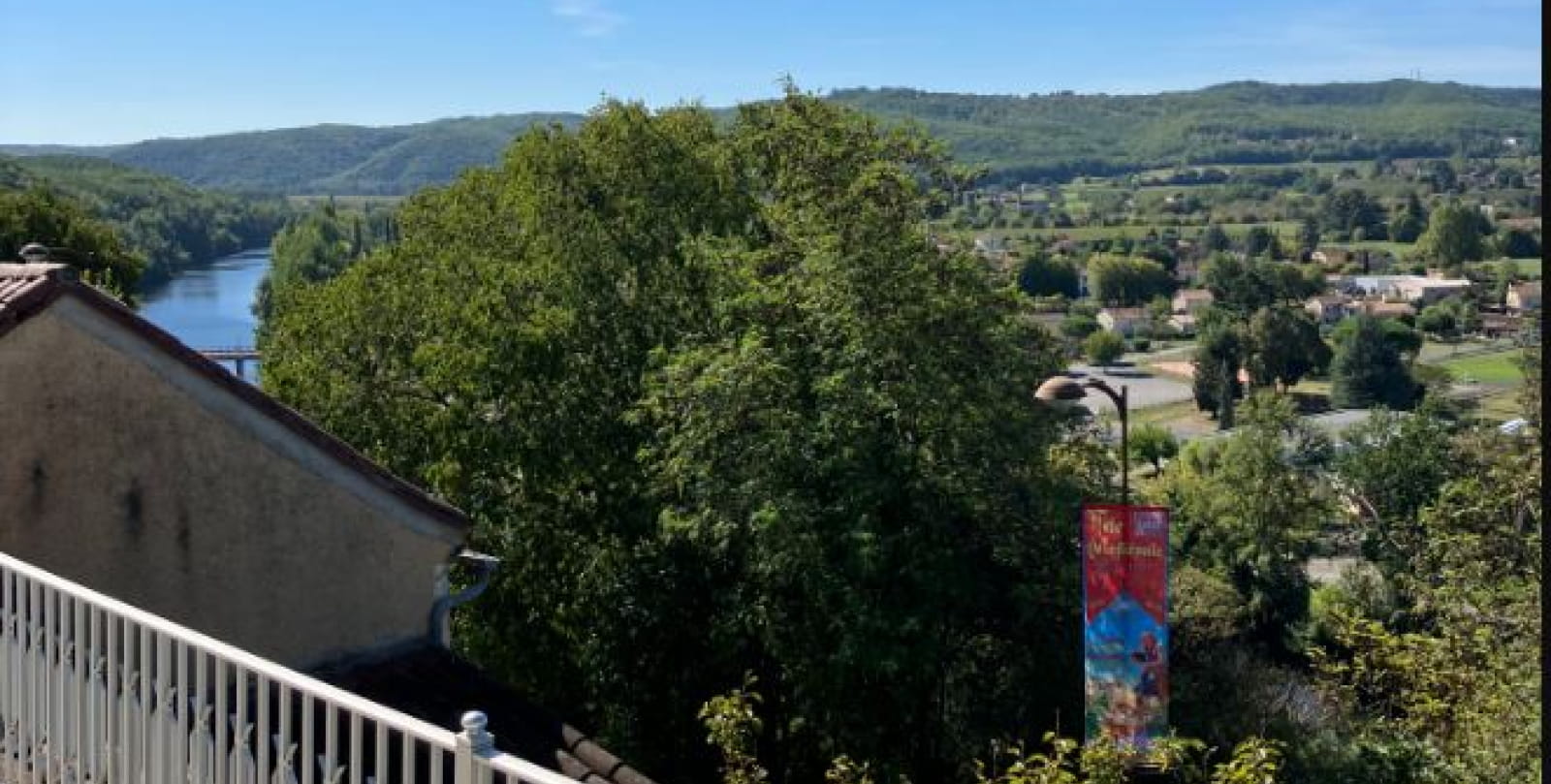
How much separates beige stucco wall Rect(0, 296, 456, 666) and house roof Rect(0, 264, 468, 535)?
0.04 metres

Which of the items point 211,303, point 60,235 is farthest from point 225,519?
point 211,303

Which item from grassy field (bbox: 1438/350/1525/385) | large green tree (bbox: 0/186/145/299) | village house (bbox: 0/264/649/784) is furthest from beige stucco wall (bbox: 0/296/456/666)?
grassy field (bbox: 1438/350/1525/385)

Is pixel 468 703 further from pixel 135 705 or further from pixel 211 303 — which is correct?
pixel 211 303

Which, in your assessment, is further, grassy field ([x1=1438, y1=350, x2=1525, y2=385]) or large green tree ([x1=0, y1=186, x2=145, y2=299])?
grassy field ([x1=1438, y1=350, x2=1525, y2=385])

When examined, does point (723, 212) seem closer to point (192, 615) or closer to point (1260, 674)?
point (1260, 674)

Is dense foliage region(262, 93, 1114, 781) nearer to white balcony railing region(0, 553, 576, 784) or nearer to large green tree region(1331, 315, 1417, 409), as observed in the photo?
white balcony railing region(0, 553, 576, 784)

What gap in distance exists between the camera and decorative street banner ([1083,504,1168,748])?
11.0 metres

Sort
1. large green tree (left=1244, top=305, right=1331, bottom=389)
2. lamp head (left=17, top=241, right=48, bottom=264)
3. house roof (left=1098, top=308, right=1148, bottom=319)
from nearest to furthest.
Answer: lamp head (left=17, top=241, right=48, bottom=264) → large green tree (left=1244, top=305, right=1331, bottom=389) → house roof (left=1098, top=308, right=1148, bottom=319)

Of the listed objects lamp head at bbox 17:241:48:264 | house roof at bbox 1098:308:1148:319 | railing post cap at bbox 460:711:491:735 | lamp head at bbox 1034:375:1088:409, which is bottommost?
house roof at bbox 1098:308:1148:319

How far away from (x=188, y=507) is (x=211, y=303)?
93.6 meters

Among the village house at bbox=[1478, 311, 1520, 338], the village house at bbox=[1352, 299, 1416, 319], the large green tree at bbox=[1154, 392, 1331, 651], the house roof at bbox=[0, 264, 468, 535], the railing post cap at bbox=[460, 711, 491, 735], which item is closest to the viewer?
the railing post cap at bbox=[460, 711, 491, 735]

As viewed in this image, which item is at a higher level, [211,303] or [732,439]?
[732,439]

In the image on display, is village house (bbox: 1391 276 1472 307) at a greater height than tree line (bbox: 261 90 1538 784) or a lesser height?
lesser

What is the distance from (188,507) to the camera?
732cm
